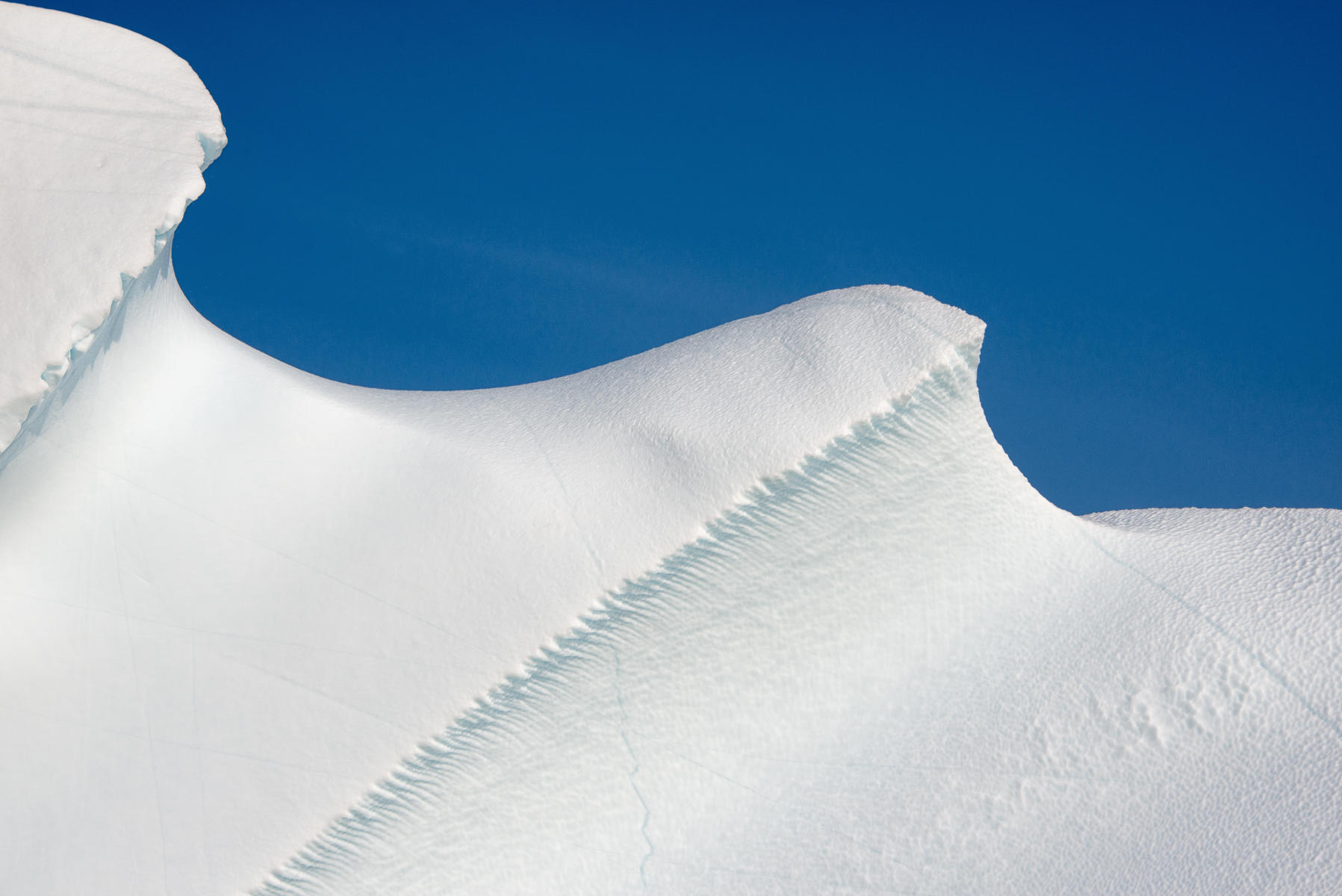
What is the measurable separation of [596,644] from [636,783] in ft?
1.24

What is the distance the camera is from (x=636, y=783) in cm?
254

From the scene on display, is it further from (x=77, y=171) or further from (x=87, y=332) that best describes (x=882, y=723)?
(x=77, y=171)

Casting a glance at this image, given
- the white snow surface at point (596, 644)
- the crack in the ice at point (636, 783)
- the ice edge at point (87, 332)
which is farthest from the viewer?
the crack in the ice at point (636, 783)

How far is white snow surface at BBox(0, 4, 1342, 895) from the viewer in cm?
240

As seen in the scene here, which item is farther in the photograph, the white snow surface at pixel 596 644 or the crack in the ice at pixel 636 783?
the crack in the ice at pixel 636 783

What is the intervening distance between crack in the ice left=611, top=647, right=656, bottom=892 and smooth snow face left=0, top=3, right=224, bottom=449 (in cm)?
143

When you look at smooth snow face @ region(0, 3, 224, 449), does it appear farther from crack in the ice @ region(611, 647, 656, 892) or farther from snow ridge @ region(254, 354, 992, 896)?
crack in the ice @ region(611, 647, 656, 892)

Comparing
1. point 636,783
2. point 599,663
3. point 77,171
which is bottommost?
point 636,783

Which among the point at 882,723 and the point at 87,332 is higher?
the point at 882,723

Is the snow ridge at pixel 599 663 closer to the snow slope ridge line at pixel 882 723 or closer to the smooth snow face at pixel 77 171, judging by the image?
the snow slope ridge line at pixel 882 723

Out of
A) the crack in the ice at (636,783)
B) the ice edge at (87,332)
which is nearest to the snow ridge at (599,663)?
the crack in the ice at (636,783)

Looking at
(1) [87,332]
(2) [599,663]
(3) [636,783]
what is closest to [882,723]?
(3) [636,783]

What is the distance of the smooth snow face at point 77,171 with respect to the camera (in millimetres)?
2160

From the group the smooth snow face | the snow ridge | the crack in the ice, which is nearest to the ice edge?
the smooth snow face
